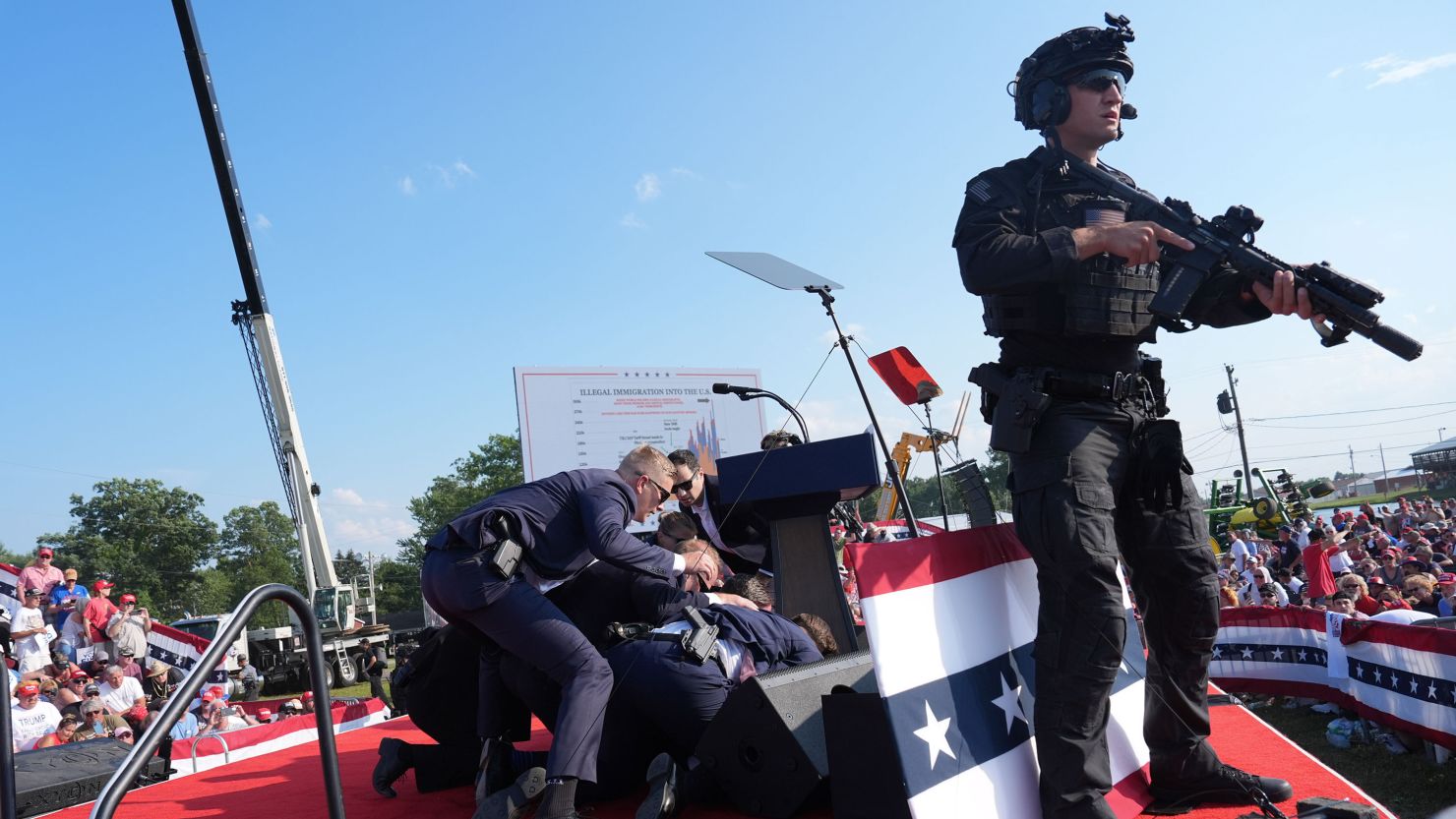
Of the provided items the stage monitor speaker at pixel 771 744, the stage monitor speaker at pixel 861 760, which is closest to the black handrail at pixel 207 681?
the stage monitor speaker at pixel 771 744

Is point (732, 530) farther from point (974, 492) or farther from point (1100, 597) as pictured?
point (1100, 597)

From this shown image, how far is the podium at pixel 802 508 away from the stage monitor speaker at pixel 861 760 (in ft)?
7.18

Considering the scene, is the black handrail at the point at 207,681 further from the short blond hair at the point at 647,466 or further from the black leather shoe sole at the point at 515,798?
the short blond hair at the point at 647,466

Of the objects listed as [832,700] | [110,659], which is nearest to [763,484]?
[832,700]

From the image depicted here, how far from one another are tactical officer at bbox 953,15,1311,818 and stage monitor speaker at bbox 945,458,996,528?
130 centimetres

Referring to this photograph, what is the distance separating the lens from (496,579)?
131 inches

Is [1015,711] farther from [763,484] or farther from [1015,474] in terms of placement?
[763,484]

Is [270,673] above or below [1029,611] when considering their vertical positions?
below

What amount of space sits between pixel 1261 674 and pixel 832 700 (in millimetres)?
8315

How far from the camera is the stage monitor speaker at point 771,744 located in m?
3.04

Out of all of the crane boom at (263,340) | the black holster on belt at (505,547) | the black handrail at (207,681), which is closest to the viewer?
the black handrail at (207,681)

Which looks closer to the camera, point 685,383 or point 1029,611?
point 1029,611

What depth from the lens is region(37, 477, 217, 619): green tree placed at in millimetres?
63625

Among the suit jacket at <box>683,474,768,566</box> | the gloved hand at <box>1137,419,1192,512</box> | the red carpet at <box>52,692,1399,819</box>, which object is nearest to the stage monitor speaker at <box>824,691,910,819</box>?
the red carpet at <box>52,692,1399,819</box>
